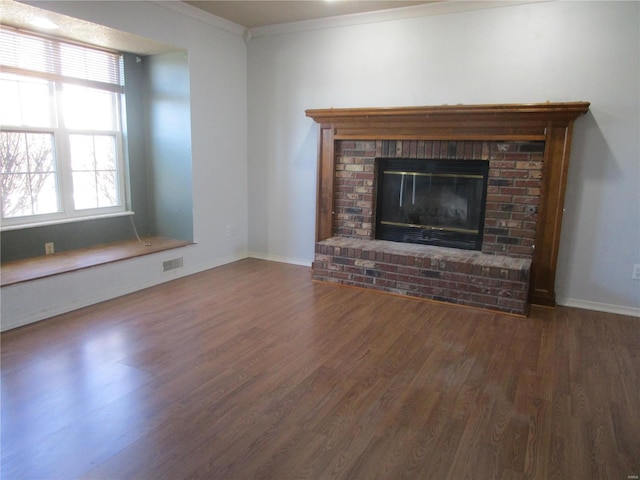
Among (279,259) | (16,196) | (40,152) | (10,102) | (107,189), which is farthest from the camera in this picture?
(279,259)

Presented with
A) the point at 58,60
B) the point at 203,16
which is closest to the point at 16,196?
the point at 58,60

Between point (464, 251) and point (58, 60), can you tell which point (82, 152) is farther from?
point (464, 251)

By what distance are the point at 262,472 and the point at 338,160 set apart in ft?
10.7

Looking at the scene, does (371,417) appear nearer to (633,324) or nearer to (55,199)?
(633,324)

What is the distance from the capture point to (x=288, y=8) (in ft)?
13.4

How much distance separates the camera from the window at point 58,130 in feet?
11.9

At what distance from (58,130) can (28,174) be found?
475mm

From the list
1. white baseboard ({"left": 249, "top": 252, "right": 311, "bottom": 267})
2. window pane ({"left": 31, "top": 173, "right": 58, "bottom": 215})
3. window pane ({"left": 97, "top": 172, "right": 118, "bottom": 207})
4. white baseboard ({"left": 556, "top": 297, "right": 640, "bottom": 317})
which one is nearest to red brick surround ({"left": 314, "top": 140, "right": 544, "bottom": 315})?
white baseboard ({"left": 556, "top": 297, "right": 640, "bottom": 317})

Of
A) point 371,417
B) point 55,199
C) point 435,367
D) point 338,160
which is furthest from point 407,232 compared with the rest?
point 55,199

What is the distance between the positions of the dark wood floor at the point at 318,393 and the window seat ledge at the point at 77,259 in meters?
0.39

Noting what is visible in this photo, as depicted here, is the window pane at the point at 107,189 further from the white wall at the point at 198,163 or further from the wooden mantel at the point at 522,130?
the wooden mantel at the point at 522,130

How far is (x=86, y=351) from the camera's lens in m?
2.73

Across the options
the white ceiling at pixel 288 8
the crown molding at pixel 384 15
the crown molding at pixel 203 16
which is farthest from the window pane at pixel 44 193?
the crown molding at pixel 384 15

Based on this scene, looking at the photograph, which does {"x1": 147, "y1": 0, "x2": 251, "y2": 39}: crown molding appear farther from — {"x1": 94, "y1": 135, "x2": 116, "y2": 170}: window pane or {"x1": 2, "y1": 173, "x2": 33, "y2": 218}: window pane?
{"x1": 2, "y1": 173, "x2": 33, "y2": 218}: window pane
